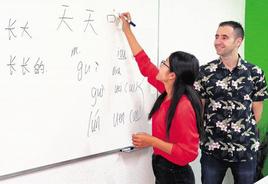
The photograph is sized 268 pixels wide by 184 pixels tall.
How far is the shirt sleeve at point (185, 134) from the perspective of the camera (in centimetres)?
164

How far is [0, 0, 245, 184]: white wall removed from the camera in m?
1.67

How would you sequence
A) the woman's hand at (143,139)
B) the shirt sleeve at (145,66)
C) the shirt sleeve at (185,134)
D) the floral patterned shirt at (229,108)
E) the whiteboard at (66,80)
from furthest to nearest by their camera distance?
the floral patterned shirt at (229,108) → the shirt sleeve at (145,66) → the woman's hand at (143,139) → the shirt sleeve at (185,134) → the whiteboard at (66,80)

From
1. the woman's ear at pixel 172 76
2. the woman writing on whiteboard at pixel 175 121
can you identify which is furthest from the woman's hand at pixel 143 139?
the woman's ear at pixel 172 76

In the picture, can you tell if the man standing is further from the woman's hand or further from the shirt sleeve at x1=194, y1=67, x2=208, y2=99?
the woman's hand

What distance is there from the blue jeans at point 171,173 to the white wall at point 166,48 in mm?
249

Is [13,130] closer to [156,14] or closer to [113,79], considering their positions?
[113,79]

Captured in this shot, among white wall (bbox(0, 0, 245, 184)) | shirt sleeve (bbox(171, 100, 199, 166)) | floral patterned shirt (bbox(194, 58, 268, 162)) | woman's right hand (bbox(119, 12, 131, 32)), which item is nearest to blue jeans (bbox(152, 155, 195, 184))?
shirt sleeve (bbox(171, 100, 199, 166))

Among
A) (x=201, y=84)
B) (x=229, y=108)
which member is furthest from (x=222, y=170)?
(x=201, y=84)

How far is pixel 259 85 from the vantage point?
7.20 feet

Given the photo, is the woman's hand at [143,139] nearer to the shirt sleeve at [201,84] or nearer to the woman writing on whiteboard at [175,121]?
the woman writing on whiteboard at [175,121]

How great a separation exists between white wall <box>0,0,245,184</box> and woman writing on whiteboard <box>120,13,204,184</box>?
0.22 meters

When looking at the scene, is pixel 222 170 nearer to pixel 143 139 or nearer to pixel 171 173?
pixel 171 173

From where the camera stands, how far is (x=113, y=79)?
6.04 feet

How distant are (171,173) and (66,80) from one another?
710 mm
